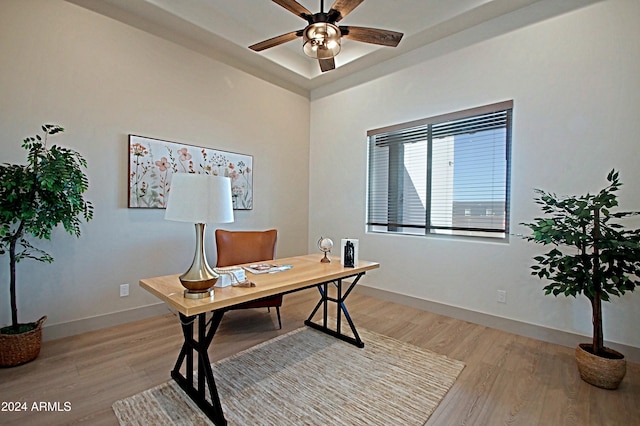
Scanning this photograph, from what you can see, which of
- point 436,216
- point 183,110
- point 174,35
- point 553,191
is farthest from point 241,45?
point 553,191

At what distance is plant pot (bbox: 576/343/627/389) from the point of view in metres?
2.01

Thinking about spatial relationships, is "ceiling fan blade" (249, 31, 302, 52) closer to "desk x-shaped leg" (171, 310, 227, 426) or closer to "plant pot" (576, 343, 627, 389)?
"desk x-shaped leg" (171, 310, 227, 426)

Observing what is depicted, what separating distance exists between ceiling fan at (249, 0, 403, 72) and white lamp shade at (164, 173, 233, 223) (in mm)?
1442

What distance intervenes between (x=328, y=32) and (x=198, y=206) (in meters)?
1.68

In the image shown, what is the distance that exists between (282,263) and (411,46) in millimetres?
3100

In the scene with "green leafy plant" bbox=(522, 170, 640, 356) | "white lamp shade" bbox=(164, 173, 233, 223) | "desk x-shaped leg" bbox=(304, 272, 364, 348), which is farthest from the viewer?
"desk x-shaped leg" bbox=(304, 272, 364, 348)

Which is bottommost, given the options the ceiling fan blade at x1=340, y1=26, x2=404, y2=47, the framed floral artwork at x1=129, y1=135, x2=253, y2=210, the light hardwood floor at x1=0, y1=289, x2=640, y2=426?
the light hardwood floor at x1=0, y1=289, x2=640, y2=426

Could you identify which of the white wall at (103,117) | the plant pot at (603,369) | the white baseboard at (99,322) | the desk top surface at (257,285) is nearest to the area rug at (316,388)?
the desk top surface at (257,285)

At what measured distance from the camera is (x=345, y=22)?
3.63m

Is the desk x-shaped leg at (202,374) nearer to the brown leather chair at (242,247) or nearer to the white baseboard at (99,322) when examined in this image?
the brown leather chair at (242,247)

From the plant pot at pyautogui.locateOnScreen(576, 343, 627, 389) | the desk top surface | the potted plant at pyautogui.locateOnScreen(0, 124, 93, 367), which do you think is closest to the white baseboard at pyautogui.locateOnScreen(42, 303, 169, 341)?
the potted plant at pyautogui.locateOnScreen(0, 124, 93, 367)

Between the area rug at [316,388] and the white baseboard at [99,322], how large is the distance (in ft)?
4.66

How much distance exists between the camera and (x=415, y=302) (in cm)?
371

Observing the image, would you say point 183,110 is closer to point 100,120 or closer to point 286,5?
point 100,120
